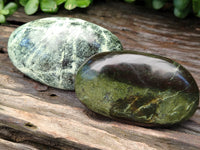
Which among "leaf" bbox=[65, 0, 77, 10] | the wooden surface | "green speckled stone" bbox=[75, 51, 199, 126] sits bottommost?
A: the wooden surface

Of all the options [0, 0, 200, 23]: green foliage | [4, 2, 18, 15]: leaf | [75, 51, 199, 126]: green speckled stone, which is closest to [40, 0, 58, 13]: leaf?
[0, 0, 200, 23]: green foliage

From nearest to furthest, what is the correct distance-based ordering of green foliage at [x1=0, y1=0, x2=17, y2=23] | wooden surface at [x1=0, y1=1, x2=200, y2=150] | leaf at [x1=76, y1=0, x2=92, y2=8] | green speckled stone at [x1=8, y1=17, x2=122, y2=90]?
wooden surface at [x1=0, y1=1, x2=200, y2=150] < green speckled stone at [x1=8, y1=17, x2=122, y2=90] < green foliage at [x1=0, y1=0, x2=17, y2=23] < leaf at [x1=76, y1=0, x2=92, y2=8]

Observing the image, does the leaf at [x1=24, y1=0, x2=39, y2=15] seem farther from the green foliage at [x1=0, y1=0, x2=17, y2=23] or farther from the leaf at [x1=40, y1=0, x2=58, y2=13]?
the green foliage at [x1=0, y1=0, x2=17, y2=23]

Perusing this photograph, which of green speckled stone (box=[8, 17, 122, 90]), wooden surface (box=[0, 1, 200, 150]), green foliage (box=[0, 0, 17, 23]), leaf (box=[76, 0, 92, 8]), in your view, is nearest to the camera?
wooden surface (box=[0, 1, 200, 150])

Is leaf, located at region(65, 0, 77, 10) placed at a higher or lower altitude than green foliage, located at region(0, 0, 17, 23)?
higher

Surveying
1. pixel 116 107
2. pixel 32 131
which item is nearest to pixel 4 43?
pixel 32 131

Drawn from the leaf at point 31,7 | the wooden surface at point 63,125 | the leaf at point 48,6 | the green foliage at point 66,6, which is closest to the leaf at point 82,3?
the green foliage at point 66,6

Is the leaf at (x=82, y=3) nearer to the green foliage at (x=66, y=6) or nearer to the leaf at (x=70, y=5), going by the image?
the green foliage at (x=66, y=6)
